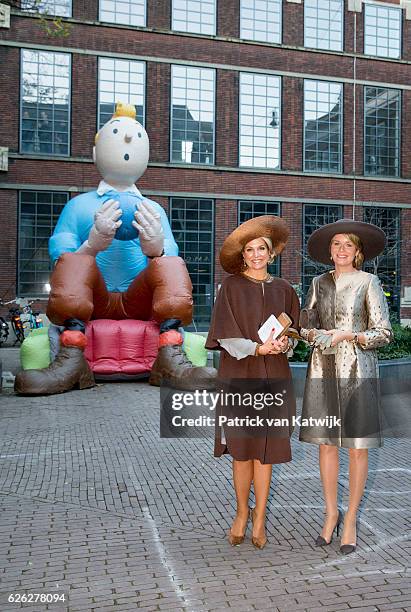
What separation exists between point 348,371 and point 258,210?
1828 cm

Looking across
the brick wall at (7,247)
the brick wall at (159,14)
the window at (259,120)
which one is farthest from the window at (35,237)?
the window at (259,120)

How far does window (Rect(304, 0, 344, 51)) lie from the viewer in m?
21.8

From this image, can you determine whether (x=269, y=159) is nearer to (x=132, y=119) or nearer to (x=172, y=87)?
(x=172, y=87)

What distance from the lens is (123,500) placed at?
465cm

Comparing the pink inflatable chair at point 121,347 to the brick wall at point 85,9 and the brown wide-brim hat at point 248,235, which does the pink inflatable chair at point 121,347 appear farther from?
the brick wall at point 85,9

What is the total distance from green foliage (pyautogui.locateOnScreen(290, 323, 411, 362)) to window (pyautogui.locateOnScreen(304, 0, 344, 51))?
14360 mm

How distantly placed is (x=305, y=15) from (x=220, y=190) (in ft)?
22.7

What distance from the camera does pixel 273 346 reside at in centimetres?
361

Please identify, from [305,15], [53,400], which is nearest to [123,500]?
[53,400]

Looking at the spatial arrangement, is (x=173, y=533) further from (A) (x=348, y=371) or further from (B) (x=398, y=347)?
(B) (x=398, y=347)

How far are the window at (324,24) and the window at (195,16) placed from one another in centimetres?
345

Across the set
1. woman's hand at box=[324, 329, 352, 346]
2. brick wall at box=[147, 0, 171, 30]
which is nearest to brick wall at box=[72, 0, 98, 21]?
brick wall at box=[147, 0, 171, 30]

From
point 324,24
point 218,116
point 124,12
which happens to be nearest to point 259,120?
point 218,116

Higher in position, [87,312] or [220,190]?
[220,190]
